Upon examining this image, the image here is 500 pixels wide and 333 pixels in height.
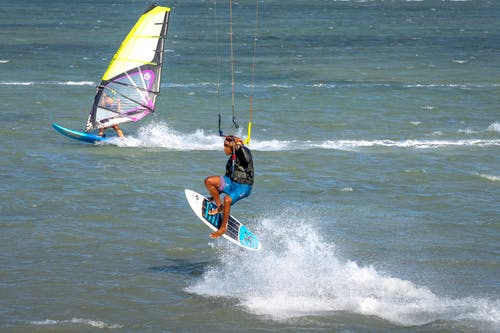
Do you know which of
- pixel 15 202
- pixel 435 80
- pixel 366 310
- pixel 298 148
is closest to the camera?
pixel 366 310

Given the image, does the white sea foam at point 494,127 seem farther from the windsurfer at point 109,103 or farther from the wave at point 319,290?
the wave at point 319,290

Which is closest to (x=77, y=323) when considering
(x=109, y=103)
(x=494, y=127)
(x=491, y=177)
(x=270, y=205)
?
(x=270, y=205)

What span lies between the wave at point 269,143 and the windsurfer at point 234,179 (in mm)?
15219

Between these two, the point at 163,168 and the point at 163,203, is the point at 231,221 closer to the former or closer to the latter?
the point at 163,203

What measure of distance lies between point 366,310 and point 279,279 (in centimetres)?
217

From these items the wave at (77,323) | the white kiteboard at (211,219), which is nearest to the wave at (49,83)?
the white kiteboard at (211,219)

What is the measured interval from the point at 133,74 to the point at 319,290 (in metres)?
16.4

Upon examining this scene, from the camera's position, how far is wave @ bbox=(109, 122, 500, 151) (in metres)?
34.3

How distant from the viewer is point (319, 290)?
1947cm

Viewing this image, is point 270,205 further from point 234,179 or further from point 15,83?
point 15,83

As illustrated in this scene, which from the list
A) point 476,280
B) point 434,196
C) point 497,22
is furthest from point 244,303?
point 497,22

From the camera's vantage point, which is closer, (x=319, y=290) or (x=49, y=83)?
(x=319, y=290)

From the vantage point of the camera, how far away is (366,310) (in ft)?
60.8

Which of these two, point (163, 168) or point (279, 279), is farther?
point (163, 168)
